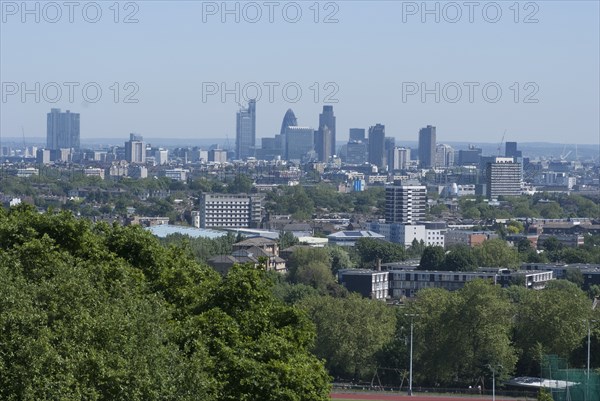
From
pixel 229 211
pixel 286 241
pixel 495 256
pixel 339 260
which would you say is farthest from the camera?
pixel 229 211

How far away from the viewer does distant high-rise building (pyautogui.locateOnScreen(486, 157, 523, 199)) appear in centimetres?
18275

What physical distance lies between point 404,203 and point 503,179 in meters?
53.3

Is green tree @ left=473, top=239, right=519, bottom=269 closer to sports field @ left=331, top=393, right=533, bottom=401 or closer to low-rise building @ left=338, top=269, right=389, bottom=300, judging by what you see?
low-rise building @ left=338, top=269, right=389, bottom=300

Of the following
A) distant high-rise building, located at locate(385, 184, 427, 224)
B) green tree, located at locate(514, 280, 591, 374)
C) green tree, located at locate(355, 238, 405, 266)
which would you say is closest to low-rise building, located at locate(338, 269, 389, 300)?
green tree, located at locate(355, 238, 405, 266)

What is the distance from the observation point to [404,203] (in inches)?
5207

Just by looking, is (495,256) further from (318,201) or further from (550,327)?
(318,201)

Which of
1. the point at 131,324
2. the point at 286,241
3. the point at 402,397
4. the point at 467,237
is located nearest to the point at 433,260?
the point at 286,241

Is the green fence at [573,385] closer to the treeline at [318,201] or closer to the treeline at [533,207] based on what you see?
the treeline at [318,201]

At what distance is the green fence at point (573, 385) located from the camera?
34.6 metres

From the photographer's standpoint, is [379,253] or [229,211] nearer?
[379,253]

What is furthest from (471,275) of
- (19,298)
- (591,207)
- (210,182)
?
(210,182)

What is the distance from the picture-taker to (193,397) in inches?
830

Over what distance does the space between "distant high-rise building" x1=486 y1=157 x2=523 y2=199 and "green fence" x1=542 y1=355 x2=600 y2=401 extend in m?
142

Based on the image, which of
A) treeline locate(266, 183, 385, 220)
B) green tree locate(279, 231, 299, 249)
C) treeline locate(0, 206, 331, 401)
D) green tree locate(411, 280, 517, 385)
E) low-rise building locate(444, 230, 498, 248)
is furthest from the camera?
treeline locate(266, 183, 385, 220)
